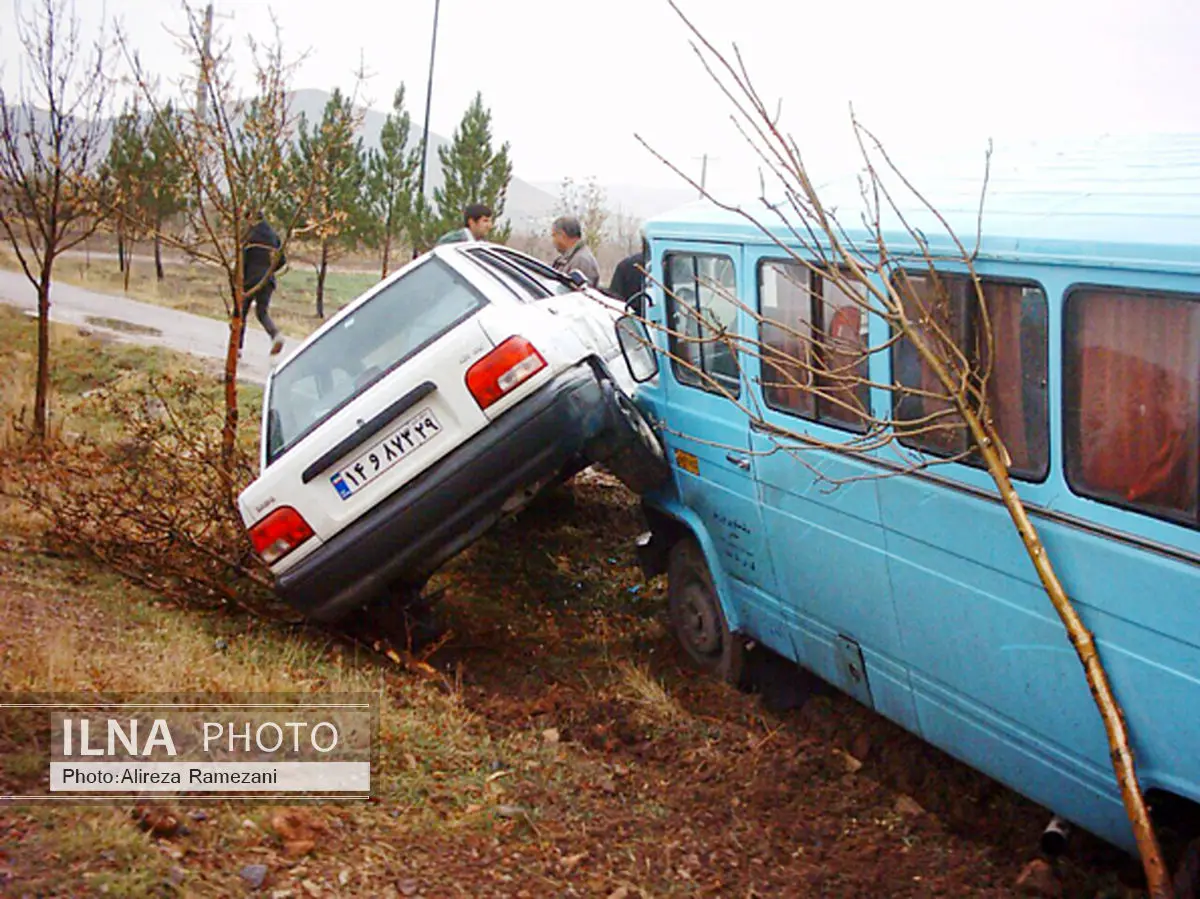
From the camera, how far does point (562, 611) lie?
7.15m

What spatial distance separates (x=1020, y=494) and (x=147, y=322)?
20.4 m

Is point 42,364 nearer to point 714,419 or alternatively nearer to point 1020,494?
point 714,419

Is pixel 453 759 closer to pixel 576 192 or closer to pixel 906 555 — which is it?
pixel 906 555

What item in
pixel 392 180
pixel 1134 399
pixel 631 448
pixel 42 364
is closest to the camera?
pixel 1134 399

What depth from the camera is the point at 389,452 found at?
578cm

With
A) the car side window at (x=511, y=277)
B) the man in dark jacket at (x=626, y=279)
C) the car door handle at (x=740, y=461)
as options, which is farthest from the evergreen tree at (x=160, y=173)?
the car door handle at (x=740, y=461)

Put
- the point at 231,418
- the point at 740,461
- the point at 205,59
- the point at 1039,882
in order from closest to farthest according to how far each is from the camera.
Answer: the point at 1039,882 → the point at 740,461 → the point at 231,418 → the point at 205,59

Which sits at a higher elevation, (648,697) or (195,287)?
(195,287)

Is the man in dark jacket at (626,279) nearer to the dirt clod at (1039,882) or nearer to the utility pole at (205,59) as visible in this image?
the utility pole at (205,59)

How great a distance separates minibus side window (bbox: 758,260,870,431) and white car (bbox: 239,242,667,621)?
1.04m

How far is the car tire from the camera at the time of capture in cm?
580

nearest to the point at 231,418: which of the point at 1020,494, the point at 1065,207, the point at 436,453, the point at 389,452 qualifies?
the point at 389,452

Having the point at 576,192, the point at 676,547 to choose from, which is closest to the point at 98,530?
the point at 676,547

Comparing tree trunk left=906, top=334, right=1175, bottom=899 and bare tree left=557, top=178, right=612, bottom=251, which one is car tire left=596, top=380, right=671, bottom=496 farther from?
bare tree left=557, top=178, right=612, bottom=251
